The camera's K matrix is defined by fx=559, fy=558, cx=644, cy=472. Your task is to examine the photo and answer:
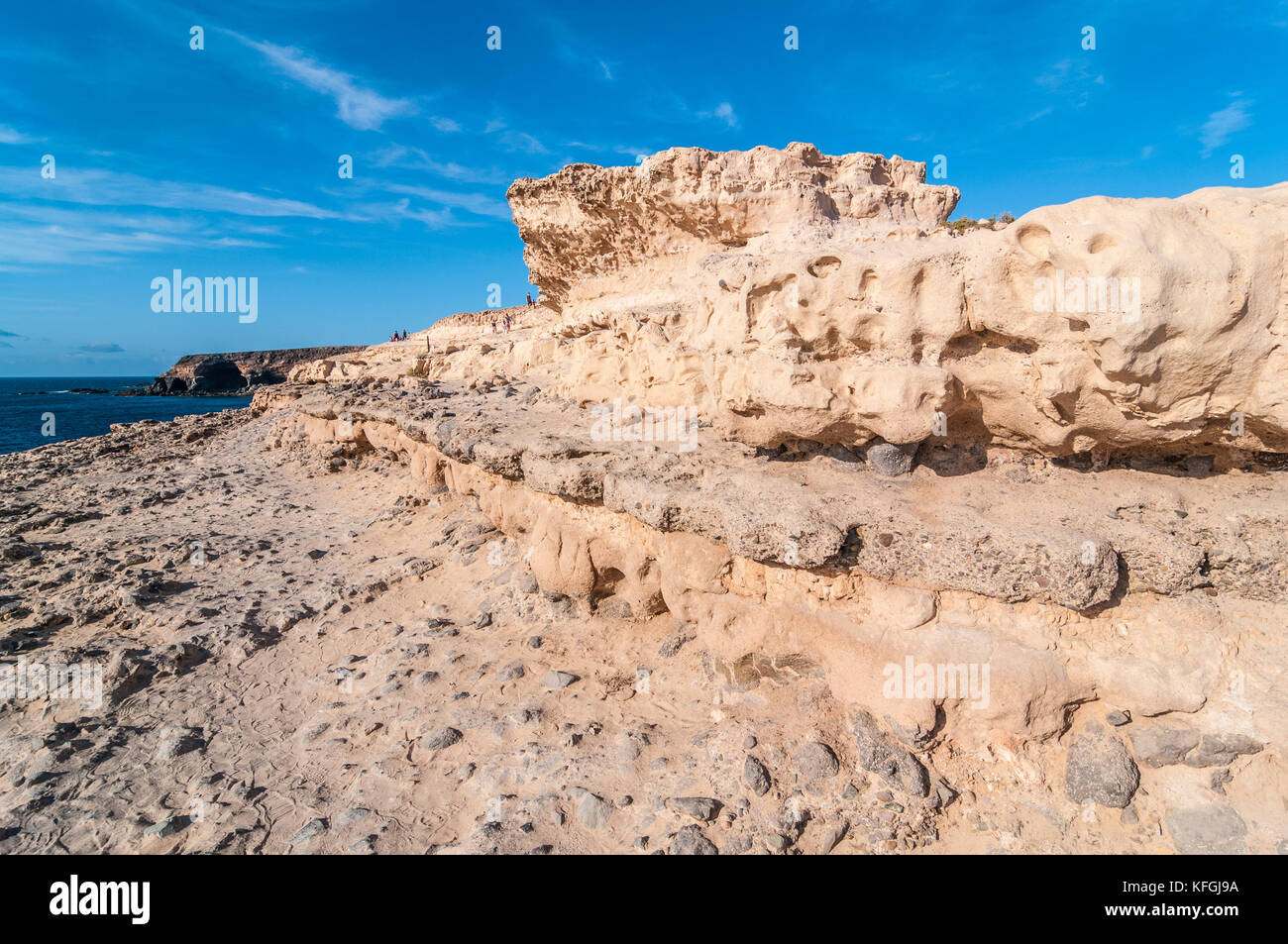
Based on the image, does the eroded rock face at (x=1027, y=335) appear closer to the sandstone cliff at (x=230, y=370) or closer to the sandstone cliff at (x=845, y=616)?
the sandstone cliff at (x=845, y=616)

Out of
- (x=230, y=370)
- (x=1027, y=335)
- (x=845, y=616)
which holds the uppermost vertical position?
(x=230, y=370)

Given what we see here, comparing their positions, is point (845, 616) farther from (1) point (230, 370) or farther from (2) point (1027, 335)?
(1) point (230, 370)

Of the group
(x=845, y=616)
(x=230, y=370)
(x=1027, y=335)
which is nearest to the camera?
(x=1027, y=335)

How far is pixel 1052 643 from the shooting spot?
3203 mm

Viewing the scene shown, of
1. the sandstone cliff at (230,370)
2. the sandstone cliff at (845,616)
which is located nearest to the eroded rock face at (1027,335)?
the sandstone cliff at (845,616)

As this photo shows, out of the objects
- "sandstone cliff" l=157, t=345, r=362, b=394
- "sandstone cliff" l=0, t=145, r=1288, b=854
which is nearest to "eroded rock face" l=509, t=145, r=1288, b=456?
"sandstone cliff" l=0, t=145, r=1288, b=854

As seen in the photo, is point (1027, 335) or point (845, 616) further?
point (845, 616)

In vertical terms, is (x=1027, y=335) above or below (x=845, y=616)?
above

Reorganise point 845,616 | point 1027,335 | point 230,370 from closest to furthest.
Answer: point 1027,335 < point 845,616 < point 230,370

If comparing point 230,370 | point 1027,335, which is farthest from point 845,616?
point 230,370
